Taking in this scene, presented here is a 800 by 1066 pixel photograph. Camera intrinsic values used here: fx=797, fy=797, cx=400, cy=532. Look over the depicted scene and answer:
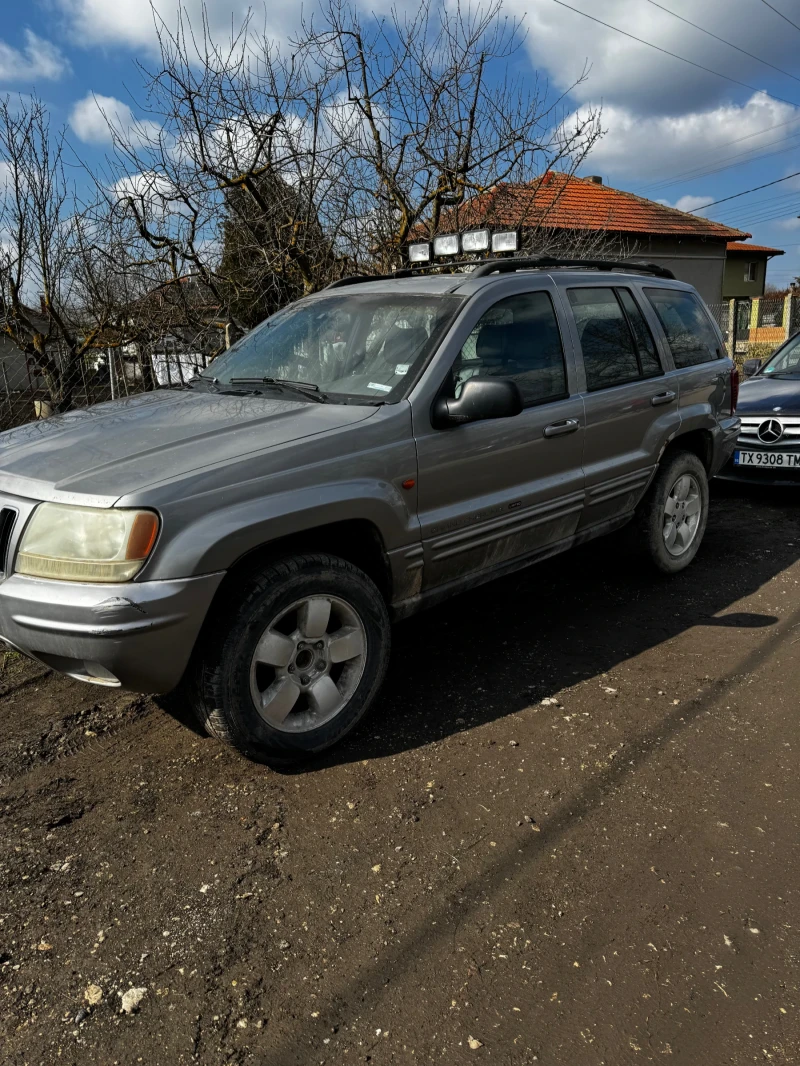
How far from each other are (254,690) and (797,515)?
18.3ft

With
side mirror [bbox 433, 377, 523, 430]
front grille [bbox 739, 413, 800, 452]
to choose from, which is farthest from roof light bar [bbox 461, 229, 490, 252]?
front grille [bbox 739, 413, 800, 452]

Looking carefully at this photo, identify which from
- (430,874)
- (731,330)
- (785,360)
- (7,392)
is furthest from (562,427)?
(731,330)

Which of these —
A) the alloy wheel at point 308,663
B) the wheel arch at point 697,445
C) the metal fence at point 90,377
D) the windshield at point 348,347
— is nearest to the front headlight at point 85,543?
the alloy wheel at point 308,663

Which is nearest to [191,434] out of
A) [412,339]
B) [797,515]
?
[412,339]

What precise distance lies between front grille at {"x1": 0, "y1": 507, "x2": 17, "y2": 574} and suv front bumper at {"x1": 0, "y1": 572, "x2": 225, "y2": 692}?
97 millimetres

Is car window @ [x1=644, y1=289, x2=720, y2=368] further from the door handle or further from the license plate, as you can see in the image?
the license plate

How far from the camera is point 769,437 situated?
6.89m

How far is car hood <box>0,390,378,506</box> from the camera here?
2.71 meters

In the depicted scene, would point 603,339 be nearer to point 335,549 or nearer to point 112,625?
point 335,549

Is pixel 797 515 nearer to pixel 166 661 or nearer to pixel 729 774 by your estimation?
pixel 729 774

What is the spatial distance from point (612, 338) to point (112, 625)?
3.18 meters

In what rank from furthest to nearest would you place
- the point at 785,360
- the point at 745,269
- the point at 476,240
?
1. the point at 745,269
2. the point at 785,360
3. the point at 476,240

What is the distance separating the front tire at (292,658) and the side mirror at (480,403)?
764 millimetres

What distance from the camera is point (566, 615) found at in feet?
15.2
